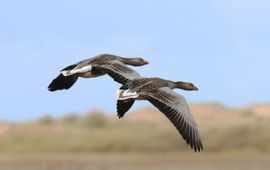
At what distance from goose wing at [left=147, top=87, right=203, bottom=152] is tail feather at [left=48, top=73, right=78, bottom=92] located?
259 cm

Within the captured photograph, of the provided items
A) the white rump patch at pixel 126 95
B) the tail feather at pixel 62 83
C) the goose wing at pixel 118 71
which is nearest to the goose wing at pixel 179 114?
the white rump patch at pixel 126 95

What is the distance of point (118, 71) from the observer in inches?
567

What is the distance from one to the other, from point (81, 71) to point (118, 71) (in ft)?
2.03

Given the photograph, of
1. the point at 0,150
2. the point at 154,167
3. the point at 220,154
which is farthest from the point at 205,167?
the point at 0,150

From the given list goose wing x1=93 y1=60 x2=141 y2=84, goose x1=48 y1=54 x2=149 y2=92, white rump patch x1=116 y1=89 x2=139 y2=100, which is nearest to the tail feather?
goose x1=48 y1=54 x2=149 y2=92

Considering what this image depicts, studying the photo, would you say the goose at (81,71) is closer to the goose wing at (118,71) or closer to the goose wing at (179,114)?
the goose wing at (118,71)

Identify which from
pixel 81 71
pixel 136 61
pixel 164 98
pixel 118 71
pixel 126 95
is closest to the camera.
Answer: pixel 126 95

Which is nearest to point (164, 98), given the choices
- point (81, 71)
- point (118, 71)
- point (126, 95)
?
point (126, 95)

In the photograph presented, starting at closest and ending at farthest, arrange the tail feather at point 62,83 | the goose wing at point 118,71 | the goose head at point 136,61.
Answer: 1. the goose wing at point 118,71
2. the tail feather at point 62,83
3. the goose head at point 136,61

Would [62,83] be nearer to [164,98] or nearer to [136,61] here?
[136,61]

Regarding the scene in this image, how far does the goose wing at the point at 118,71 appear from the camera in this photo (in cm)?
1413

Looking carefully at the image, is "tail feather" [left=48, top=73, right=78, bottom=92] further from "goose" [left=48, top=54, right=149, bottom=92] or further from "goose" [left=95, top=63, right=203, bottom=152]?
"goose" [left=95, top=63, right=203, bottom=152]

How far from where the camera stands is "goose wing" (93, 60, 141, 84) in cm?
1413

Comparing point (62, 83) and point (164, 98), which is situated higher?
point (62, 83)
